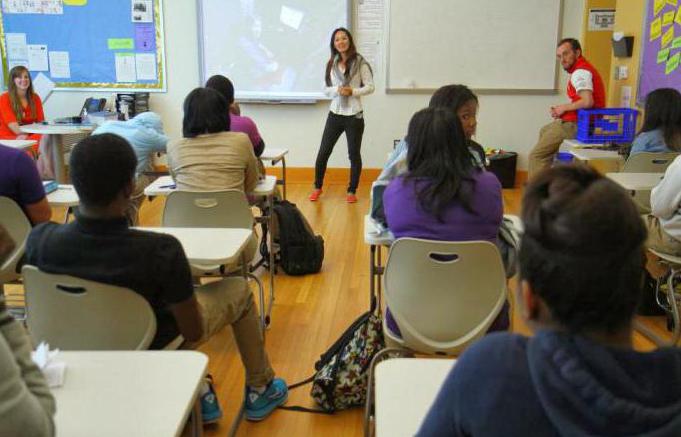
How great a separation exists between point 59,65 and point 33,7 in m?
0.64

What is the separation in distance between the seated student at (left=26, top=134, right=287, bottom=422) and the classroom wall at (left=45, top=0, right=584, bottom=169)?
5.07m

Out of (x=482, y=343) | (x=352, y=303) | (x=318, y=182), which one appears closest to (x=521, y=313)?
(x=482, y=343)

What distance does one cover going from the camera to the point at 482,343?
939mm

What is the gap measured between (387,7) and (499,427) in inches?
240

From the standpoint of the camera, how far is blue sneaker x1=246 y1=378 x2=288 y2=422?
2.56 m

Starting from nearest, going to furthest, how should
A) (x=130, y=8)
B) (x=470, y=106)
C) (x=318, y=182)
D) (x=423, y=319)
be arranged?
(x=423, y=319) → (x=470, y=106) → (x=318, y=182) → (x=130, y=8)

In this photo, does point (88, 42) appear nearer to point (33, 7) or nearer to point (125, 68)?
point (125, 68)

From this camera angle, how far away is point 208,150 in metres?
3.17

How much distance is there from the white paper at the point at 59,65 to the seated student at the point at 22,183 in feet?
15.5

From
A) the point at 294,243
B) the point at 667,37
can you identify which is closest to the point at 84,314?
the point at 294,243

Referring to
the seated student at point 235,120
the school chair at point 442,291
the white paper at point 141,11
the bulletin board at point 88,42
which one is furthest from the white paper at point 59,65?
the school chair at point 442,291

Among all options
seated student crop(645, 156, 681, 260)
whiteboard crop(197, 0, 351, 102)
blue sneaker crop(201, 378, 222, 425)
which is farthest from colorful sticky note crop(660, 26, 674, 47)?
blue sneaker crop(201, 378, 222, 425)

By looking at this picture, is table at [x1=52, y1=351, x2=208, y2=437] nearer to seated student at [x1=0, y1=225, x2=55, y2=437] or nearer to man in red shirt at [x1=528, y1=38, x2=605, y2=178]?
seated student at [x1=0, y1=225, x2=55, y2=437]

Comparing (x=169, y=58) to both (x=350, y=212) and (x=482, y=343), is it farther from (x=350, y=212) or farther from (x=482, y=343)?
(x=482, y=343)
